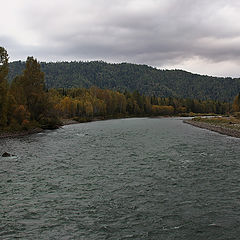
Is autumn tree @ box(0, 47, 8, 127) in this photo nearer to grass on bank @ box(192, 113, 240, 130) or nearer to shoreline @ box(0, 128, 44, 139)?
shoreline @ box(0, 128, 44, 139)

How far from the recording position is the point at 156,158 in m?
34.6

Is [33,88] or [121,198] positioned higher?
[33,88]

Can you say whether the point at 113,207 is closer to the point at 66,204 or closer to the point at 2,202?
the point at 66,204

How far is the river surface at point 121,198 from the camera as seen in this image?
573 inches

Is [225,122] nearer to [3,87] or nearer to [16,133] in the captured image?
[16,133]

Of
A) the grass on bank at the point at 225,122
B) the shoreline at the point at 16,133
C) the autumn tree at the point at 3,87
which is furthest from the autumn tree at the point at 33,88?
the grass on bank at the point at 225,122

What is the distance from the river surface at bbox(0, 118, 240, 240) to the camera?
14.6 m

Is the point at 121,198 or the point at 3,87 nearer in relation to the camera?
the point at 121,198

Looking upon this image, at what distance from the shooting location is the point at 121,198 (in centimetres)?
1956

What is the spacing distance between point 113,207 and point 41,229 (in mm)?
4996

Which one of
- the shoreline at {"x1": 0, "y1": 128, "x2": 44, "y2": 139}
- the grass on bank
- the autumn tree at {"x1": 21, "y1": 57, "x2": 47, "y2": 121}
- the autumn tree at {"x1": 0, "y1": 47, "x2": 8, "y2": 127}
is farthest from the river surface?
the grass on bank

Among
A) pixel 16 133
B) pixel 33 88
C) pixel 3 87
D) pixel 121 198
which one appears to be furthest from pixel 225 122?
pixel 121 198

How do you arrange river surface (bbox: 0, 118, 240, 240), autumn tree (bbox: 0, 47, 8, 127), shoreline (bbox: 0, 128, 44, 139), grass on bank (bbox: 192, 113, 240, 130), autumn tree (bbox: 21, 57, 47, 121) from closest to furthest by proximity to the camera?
river surface (bbox: 0, 118, 240, 240) < shoreline (bbox: 0, 128, 44, 139) < autumn tree (bbox: 0, 47, 8, 127) < autumn tree (bbox: 21, 57, 47, 121) < grass on bank (bbox: 192, 113, 240, 130)

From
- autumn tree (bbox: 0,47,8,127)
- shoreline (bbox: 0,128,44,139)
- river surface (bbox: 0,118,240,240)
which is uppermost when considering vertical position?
autumn tree (bbox: 0,47,8,127)
